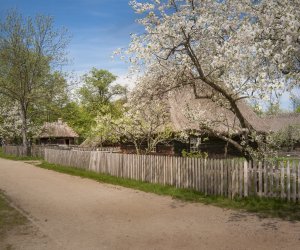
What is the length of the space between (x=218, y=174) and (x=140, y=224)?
449cm

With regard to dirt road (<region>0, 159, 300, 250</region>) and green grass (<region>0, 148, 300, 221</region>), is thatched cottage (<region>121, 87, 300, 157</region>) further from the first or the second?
dirt road (<region>0, 159, 300, 250</region>)

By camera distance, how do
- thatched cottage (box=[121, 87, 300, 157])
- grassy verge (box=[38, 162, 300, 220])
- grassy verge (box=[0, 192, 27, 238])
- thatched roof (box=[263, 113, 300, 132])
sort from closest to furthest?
grassy verge (box=[0, 192, 27, 238]) → grassy verge (box=[38, 162, 300, 220]) → thatched cottage (box=[121, 87, 300, 157]) → thatched roof (box=[263, 113, 300, 132])

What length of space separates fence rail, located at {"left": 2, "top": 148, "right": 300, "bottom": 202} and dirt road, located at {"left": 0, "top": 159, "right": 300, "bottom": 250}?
1509 millimetres

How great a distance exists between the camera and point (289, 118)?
62469 millimetres

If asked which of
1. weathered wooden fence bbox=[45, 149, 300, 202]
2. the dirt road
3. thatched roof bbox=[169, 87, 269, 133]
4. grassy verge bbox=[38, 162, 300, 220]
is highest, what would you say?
thatched roof bbox=[169, 87, 269, 133]

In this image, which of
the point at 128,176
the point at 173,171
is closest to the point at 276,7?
the point at 173,171

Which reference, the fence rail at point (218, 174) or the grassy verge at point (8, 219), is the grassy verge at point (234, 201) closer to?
the fence rail at point (218, 174)

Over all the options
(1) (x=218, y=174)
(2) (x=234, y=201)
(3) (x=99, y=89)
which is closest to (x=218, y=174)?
(1) (x=218, y=174)

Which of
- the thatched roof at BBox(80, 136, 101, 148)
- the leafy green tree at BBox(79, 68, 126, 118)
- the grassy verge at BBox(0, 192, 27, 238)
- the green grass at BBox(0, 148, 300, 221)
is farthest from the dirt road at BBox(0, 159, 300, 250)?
the leafy green tree at BBox(79, 68, 126, 118)

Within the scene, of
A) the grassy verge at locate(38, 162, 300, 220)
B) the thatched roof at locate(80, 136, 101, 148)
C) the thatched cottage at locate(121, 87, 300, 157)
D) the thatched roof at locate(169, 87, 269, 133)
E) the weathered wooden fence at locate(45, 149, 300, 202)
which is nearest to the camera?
the grassy verge at locate(38, 162, 300, 220)

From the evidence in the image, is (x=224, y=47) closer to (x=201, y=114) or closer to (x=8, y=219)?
(x=201, y=114)

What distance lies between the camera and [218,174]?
12.9m

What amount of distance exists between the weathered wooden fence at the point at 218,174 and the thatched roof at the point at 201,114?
158 centimetres

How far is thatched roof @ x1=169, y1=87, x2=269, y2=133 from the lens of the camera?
13.7m
